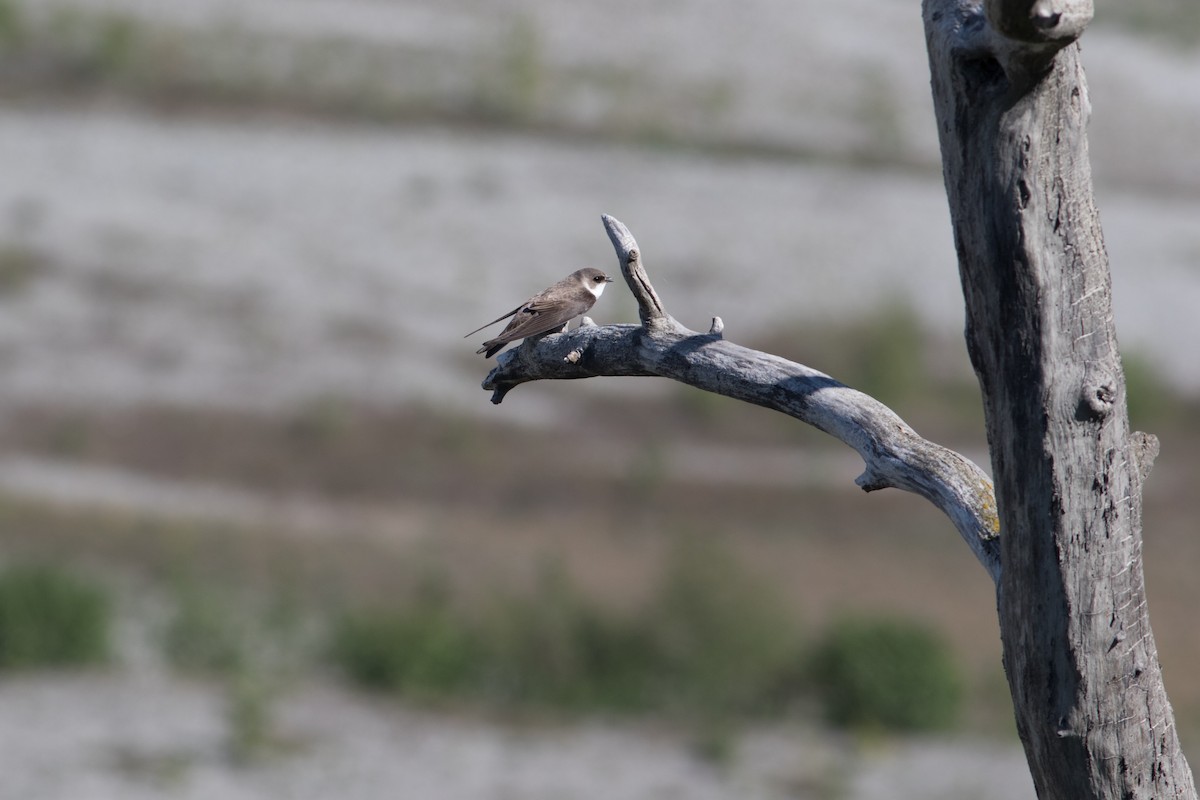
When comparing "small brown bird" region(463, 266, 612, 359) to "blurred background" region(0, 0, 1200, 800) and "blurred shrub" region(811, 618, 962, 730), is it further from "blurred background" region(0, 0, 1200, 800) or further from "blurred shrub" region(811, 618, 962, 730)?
"blurred shrub" region(811, 618, 962, 730)

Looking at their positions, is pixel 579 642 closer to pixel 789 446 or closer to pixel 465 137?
pixel 789 446

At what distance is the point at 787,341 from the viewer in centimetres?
2705

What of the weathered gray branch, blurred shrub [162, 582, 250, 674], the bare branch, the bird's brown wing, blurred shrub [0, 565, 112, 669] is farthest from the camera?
blurred shrub [162, 582, 250, 674]

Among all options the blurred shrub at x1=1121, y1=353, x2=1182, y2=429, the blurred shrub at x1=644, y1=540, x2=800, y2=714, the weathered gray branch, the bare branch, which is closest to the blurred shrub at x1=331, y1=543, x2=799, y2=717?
the blurred shrub at x1=644, y1=540, x2=800, y2=714

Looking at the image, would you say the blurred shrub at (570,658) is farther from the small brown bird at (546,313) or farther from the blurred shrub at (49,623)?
the small brown bird at (546,313)

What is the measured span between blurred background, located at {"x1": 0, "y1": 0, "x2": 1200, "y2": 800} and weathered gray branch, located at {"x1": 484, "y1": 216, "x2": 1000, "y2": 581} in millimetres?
→ 8721

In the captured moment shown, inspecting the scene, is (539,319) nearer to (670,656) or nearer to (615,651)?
(670,656)

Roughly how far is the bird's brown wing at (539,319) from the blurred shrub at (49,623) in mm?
13099

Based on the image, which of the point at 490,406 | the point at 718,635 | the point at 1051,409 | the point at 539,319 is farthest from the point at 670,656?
the point at 1051,409

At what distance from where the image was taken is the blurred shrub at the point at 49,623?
18656 mm

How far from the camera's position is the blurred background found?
1836cm

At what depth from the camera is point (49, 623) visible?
18.7 meters

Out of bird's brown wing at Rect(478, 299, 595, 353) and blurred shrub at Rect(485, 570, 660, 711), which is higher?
blurred shrub at Rect(485, 570, 660, 711)

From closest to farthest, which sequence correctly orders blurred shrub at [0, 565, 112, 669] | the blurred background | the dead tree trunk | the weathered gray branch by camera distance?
the dead tree trunk < the weathered gray branch < the blurred background < blurred shrub at [0, 565, 112, 669]
